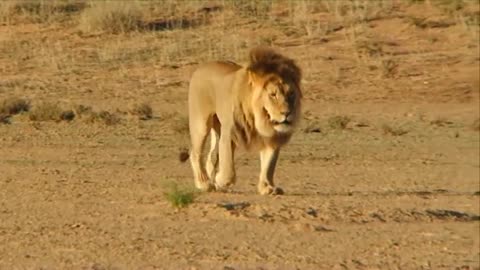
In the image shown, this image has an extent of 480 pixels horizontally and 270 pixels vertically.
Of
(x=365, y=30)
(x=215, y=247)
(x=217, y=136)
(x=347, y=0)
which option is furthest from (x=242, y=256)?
(x=347, y=0)

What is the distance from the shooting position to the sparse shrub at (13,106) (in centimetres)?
2338

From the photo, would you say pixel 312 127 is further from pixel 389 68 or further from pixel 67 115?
pixel 389 68

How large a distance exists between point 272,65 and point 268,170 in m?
1.01

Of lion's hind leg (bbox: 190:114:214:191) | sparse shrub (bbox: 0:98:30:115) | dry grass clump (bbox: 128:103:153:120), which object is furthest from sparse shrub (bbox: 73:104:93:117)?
lion's hind leg (bbox: 190:114:214:191)

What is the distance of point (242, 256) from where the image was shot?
10.4m

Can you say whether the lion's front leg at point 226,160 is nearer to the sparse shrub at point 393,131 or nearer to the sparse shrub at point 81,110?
the sparse shrub at point 393,131

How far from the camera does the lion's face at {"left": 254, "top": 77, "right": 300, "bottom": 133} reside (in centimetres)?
1286

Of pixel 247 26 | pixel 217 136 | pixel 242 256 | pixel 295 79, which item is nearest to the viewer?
pixel 242 256

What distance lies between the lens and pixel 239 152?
1736cm

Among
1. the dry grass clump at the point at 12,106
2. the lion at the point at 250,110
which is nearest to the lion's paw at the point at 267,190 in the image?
the lion at the point at 250,110

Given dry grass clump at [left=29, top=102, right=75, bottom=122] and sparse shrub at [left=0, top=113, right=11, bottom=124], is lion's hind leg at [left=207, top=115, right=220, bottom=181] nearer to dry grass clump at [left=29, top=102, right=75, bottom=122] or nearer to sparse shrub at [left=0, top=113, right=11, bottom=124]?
dry grass clump at [left=29, top=102, right=75, bottom=122]

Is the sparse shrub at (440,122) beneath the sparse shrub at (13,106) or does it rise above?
above

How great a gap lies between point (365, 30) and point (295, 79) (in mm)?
17400

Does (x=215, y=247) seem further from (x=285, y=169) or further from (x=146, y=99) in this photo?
(x=146, y=99)
